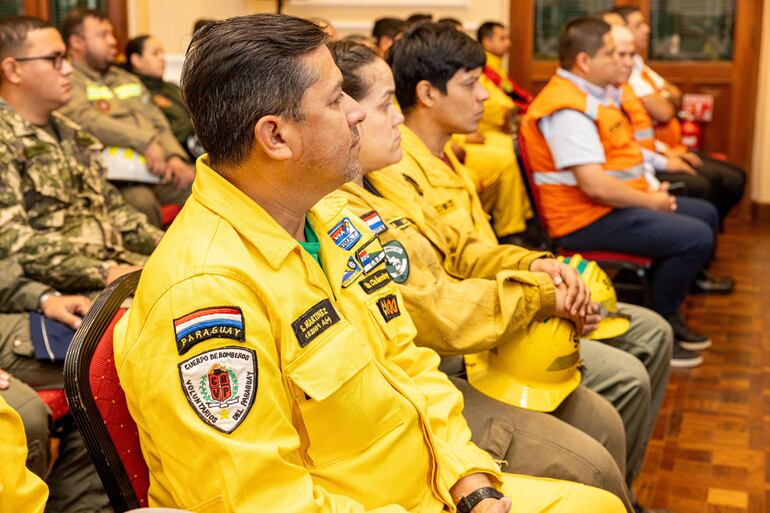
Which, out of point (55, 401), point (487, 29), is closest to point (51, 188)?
point (55, 401)

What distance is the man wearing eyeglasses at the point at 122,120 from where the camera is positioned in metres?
3.82

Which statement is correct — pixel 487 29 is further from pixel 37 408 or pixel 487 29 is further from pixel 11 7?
pixel 37 408

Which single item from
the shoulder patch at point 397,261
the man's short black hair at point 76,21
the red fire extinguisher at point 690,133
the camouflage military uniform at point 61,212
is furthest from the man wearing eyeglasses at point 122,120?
the red fire extinguisher at point 690,133

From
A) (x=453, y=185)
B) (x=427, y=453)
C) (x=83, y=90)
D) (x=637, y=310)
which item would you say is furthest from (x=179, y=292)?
(x=83, y=90)

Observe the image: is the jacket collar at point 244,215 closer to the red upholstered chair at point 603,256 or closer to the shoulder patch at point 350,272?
the shoulder patch at point 350,272

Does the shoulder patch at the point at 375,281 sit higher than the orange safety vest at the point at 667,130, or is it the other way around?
the shoulder patch at the point at 375,281

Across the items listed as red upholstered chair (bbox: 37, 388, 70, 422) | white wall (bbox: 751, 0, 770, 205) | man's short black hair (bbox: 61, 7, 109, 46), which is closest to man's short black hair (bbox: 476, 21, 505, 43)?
white wall (bbox: 751, 0, 770, 205)

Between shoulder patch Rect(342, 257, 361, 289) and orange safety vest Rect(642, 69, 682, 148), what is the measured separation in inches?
170

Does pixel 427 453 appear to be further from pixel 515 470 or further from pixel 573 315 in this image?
pixel 573 315

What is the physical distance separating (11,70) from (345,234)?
1.71m

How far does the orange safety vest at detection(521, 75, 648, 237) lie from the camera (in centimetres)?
361

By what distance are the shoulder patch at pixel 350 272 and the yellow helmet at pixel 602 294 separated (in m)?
1.00

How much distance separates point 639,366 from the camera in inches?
96.7

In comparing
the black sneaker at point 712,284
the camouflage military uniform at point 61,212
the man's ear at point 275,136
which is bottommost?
the black sneaker at point 712,284
